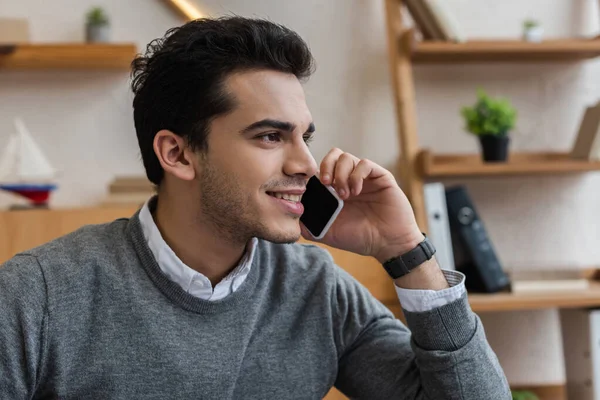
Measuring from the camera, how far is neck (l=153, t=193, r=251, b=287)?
1225 mm

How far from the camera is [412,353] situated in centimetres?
128

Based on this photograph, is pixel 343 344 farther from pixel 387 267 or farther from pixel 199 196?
pixel 199 196

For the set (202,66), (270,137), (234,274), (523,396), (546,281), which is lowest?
(523,396)

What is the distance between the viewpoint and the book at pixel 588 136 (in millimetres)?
2281

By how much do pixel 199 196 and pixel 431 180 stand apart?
1.39m

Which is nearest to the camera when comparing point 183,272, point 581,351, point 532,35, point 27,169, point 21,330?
point 21,330

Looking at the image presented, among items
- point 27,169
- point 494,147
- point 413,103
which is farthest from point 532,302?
point 27,169

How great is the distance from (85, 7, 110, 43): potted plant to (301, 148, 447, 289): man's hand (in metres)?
1.26

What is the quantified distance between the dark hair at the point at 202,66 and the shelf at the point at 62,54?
3.34 feet

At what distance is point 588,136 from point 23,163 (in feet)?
5.70

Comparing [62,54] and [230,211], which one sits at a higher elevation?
[62,54]

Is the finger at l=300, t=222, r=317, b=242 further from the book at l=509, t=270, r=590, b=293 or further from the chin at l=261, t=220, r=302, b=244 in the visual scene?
the book at l=509, t=270, r=590, b=293

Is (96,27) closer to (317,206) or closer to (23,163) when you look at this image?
(23,163)

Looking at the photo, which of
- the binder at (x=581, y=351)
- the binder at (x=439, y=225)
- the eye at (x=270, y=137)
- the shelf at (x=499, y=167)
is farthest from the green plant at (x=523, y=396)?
the eye at (x=270, y=137)
